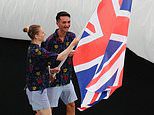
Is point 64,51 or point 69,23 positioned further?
point 69,23

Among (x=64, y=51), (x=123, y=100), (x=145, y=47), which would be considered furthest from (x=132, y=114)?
(x=64, y=51)

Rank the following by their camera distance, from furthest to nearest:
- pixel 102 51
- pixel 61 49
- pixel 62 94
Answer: pixel 62 94 → pixel 61 49 → pixel 102 51

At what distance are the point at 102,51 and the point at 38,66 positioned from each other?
0.59 meters

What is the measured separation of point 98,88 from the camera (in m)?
2.53

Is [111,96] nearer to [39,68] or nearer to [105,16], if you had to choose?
[39,68]

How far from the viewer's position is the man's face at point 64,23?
9.91 feet

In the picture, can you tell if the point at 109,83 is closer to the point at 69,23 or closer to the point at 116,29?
the point at 116,29

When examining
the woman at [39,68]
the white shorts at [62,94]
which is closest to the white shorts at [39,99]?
the woman at [39,68]

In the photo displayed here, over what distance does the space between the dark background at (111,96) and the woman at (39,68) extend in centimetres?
50

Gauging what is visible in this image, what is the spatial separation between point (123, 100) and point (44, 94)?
619 mm

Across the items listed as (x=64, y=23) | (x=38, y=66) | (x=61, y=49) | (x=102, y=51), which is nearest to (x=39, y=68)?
(x=38, y=66)

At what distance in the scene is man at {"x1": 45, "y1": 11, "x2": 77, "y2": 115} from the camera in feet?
10.0

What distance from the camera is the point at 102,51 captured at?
253 cm

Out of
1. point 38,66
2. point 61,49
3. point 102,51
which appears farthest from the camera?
point 61,49
